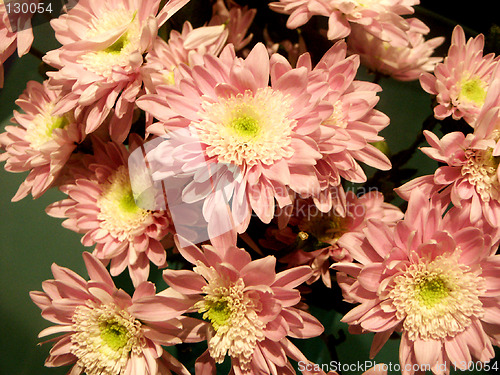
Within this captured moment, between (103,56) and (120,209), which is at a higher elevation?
(103,56)

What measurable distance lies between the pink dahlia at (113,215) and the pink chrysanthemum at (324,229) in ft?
0.46

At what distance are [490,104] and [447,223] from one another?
0.13 m

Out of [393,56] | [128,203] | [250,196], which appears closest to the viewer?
[250,196]

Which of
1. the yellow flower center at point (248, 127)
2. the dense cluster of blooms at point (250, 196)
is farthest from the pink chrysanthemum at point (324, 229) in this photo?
the yellow flower center at point (248, 127)

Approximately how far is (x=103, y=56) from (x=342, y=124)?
0.28m

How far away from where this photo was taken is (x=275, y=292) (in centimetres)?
41

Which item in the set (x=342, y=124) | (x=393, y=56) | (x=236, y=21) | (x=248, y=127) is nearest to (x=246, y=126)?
(x=248, y=127)

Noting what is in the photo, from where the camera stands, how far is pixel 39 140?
531 millimetres

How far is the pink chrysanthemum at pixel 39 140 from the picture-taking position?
1.56 feet

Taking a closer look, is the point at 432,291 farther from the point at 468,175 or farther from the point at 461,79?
the point at 461,79

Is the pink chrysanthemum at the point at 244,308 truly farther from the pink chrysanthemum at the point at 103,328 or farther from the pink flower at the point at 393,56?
the pink flower at the point at 393,56

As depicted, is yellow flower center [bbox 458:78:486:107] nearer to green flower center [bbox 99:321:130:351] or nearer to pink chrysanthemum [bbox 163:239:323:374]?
pink chrysanthemum [bbox 163:239:323:374]

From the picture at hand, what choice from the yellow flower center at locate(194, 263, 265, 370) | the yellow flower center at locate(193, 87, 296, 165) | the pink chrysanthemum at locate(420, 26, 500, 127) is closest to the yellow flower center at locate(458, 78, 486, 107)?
the pink chrysanthemum at locate(420, 26, 500, 127)

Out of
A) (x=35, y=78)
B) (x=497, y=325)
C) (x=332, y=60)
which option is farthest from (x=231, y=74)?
(x=35, y=78)
